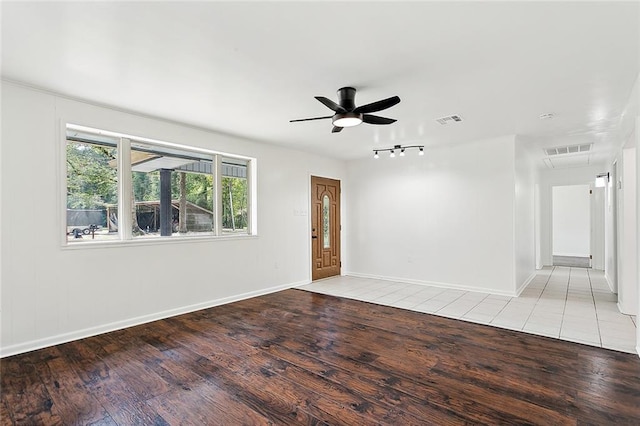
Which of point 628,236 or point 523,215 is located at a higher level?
point 523,215

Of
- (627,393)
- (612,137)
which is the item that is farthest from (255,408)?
(612,137)

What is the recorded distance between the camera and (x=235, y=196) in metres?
5.44

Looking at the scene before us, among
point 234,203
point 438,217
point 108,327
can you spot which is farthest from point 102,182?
point 438,217

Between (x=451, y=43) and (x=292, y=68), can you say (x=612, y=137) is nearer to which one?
(x=451, y=43)

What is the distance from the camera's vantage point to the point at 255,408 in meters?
2.23

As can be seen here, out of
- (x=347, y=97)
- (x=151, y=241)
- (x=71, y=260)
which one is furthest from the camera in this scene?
(x=151, y=241)

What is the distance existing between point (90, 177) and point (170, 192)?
0.97 m

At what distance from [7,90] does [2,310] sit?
6.97ft

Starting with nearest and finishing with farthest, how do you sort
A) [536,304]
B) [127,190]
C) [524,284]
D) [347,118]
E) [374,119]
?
[347,118], [374,119], [127,190], [536,304], [524,284]

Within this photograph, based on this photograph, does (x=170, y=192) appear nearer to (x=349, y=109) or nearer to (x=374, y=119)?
(x=349, y=109)

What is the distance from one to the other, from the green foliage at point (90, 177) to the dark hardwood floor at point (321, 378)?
156cm

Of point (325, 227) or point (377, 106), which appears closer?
point (377, 106)

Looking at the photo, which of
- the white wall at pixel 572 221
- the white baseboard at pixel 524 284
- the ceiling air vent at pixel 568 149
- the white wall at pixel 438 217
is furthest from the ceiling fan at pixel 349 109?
the white wall at pixel 572 221

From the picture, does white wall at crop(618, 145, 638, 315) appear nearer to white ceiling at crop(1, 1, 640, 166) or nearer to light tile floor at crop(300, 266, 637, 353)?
light tile floor at crop(300, 266, 637, 353)
